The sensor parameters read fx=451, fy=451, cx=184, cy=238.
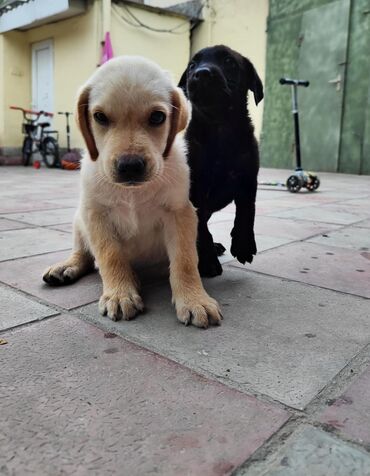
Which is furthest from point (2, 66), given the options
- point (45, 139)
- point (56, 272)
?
point (56, 272)

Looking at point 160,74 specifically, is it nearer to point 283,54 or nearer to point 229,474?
point 229,474

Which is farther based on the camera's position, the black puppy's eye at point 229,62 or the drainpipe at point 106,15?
the drainpipe at point 106,15

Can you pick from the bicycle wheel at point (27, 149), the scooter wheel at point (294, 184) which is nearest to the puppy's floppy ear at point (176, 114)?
the scooter wheel at point (294, 184)

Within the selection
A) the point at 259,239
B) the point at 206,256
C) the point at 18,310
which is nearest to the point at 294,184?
the point at 259,239

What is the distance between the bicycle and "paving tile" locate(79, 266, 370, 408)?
376 inches

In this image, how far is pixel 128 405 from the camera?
100 centimetres

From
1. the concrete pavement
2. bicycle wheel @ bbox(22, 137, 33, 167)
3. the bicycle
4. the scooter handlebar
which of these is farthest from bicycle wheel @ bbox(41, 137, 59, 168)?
the concrete pavement

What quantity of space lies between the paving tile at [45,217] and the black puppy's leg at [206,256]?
1707mm

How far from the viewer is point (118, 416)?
0.96 m

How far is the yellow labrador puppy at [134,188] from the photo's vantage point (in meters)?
1.48

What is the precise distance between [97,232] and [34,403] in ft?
2.75

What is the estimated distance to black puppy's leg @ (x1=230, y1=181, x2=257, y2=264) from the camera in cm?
195

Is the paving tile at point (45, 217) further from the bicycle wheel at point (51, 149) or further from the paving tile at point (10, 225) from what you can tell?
the bicycle wheel at point (51, 149)

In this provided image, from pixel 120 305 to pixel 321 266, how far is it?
1138mm
